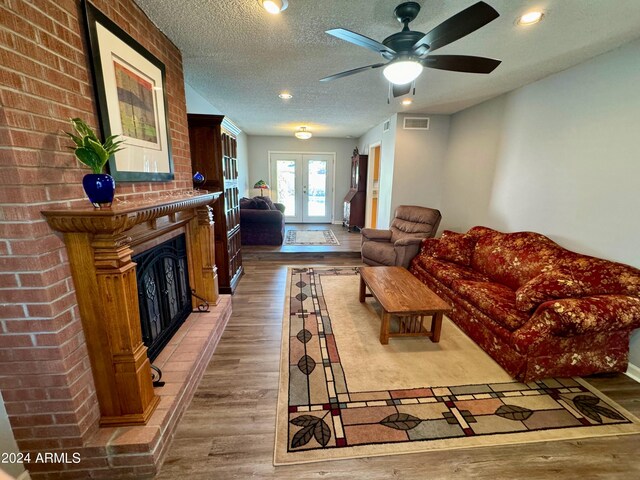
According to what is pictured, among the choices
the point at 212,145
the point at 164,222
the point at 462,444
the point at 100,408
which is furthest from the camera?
the point at 212,145

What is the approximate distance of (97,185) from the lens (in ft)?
3.79

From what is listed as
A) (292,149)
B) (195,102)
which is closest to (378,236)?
(195,102)

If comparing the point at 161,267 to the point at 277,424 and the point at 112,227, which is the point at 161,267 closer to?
the point at 112,227

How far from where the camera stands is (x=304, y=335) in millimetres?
2514

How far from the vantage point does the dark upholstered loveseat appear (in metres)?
5.13

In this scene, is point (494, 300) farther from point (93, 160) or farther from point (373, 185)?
point (373, 185)

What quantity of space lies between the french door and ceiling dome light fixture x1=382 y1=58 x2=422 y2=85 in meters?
5.98

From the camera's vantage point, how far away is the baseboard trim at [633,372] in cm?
200

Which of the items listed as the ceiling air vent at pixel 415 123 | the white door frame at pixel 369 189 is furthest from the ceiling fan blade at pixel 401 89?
the white door frame at pixel 369 189

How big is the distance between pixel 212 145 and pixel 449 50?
8.26 feet

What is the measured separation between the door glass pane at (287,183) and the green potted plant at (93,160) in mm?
6626

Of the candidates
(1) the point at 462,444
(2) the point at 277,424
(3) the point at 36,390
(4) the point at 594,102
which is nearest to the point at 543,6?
(4) the point at 594,102

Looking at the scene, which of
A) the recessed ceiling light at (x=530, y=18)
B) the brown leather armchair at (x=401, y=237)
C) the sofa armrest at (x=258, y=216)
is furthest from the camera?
the sofa armrest at (x=258, y=216)

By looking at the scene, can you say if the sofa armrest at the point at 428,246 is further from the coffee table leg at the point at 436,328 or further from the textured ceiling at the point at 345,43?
the textured ceiling at the point at 345,43
